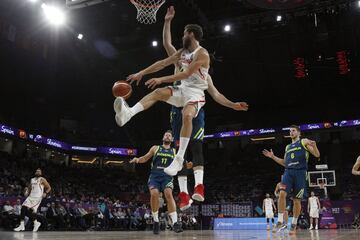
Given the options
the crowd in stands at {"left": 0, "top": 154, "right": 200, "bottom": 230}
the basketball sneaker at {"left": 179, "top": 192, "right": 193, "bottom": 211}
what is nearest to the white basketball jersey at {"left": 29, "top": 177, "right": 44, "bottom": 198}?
Result: the crowd in stands at {"left": 0, "top": 154, "right": 200, "bottom": 230}

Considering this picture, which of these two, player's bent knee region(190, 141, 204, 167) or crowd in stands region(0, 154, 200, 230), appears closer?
player's bent knee region(190, 141, 204, 167)

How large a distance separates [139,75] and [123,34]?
18875mm

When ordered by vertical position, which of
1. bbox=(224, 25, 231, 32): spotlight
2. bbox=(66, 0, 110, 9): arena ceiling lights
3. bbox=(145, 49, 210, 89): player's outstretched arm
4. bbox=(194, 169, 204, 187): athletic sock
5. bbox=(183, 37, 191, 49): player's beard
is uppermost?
bbox=(224, 25, 231, 32): spotlight

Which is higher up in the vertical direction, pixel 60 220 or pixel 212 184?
pixel 212 184

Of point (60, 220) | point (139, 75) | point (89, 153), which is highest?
point (89, 153)

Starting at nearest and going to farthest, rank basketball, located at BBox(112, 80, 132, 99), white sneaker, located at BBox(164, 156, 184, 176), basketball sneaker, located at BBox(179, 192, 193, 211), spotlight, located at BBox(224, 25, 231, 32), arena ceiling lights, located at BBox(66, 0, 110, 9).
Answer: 1. basketball, located at BBox(112, 80, 132, 99)
2. white sneaker, located at BBox(164, 156, 184, 176)
3. basketball sneaker, located at BBox(179, 192, 193, 211)
4. arena ceiling lights, located at BBox(66, 0, 110, 9)
5. spotlight, located at BBox(224, 25, 231, 32)

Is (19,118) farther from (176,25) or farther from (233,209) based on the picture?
(233,209)

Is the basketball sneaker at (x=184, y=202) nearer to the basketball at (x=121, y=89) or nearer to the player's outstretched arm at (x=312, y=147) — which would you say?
the basketball at (x=121, y=89)

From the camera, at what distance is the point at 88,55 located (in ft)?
92.7

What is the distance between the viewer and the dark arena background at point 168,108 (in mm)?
19281

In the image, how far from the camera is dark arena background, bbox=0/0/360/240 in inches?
759

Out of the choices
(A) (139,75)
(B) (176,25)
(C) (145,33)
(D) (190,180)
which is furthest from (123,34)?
(A) (139,75)

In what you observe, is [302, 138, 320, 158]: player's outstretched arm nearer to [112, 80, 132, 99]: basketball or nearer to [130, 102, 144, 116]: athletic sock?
[130, 102, 144, 116]: athletic sock

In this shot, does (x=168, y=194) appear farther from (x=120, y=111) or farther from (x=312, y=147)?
(x=120, y=111)
